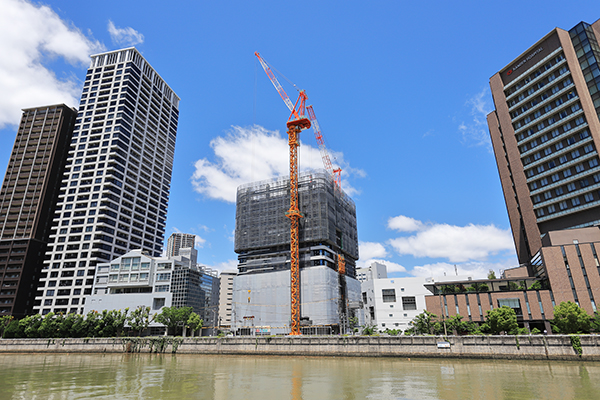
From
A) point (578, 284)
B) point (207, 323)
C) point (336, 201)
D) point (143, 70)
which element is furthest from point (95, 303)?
point (578, 284)

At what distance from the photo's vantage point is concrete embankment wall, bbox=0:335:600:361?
61.8m

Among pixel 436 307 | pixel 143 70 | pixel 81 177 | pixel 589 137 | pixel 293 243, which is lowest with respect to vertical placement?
pixel 436 307

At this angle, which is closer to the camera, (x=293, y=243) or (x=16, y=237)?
(x=293, y=243)

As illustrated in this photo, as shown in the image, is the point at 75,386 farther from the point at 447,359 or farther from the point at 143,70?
A: the point at 143,70

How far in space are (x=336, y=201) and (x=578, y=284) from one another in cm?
9767

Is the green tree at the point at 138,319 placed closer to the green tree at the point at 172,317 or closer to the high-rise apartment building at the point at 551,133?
the green tree at the point at 172,317

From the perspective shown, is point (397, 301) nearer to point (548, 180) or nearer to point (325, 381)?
point (548, 180)

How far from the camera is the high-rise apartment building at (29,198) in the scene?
148125 millimetres

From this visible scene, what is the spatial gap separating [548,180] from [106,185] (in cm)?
17522

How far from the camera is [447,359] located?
2682 inches

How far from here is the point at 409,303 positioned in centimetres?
12375

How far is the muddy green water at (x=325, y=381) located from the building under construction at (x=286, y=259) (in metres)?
73.7

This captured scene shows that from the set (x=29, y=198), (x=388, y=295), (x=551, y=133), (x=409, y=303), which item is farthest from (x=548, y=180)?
(x=29, y=198)

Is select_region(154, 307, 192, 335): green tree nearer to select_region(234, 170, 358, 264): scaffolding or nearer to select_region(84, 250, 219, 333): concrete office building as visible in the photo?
select_region(84, 250, 219, 333): concrete office building
